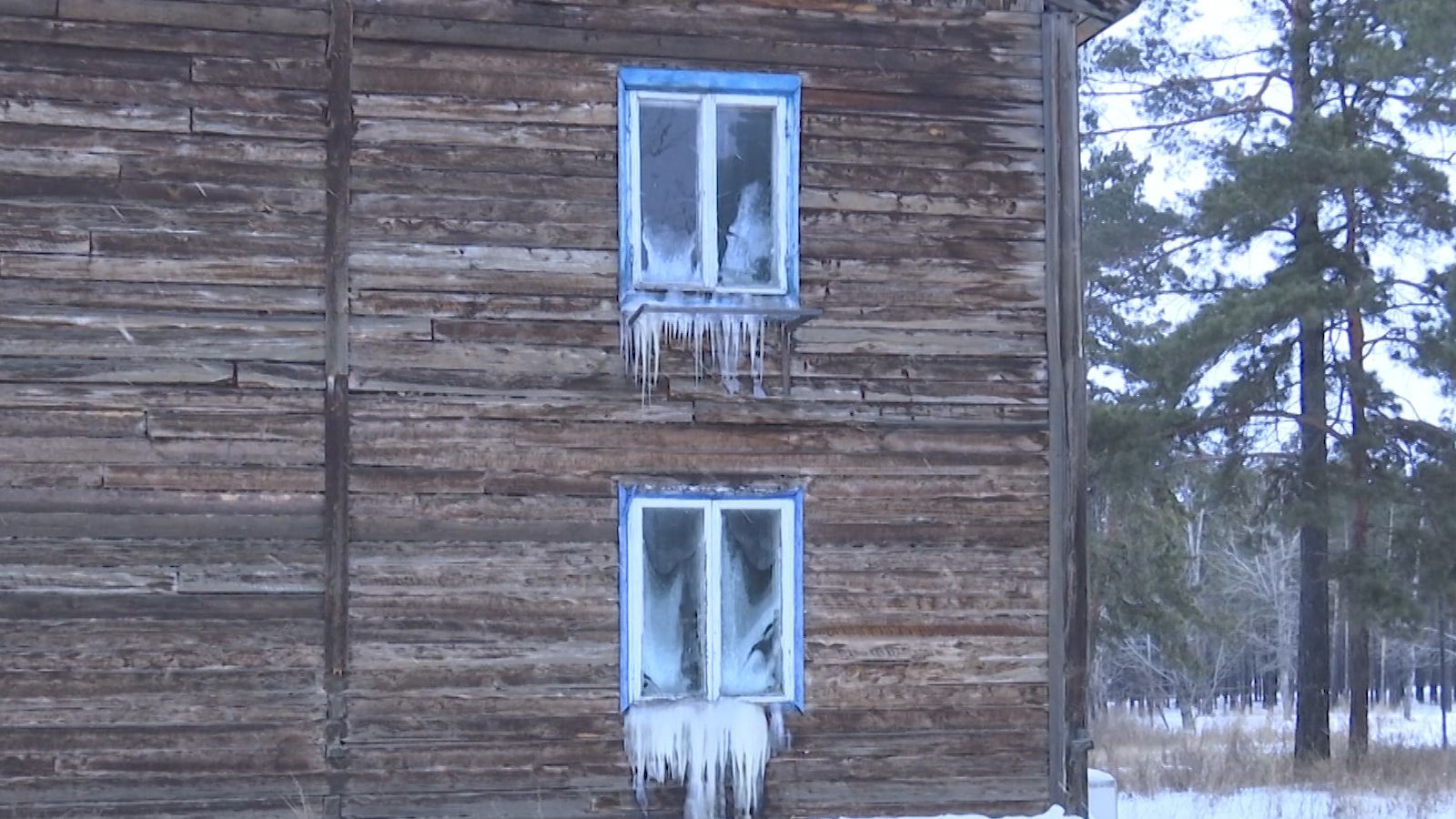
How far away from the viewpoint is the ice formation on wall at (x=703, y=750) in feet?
32.1

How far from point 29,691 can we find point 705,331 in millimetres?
4125

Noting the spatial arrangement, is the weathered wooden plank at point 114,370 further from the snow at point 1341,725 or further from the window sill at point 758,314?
the snow at point 1341,725

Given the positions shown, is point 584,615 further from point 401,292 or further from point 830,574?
point 401,292

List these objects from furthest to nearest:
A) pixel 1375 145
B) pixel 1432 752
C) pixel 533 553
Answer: pixel 1432 752 < pixel 1375 145 < pixel 533 553

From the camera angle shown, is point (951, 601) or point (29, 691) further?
point (951, 601)

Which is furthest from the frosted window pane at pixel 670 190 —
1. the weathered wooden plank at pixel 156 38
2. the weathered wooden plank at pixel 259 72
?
the weathered wooden plank at pixel 156 38

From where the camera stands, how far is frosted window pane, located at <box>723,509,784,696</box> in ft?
32.8

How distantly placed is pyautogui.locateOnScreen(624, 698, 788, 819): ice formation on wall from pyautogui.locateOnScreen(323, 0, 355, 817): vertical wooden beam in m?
1.62

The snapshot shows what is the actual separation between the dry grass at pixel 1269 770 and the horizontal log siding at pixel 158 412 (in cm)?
1152

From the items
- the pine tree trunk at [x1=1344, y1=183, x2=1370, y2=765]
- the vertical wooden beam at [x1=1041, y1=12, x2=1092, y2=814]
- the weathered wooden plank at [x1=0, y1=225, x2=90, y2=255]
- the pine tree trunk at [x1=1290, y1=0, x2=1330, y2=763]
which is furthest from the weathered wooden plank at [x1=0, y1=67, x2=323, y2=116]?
the pine tree trunk at [x1=1344, y1=183, x2=1370, y2=765]

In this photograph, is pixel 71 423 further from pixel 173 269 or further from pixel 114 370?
pixel 173 269

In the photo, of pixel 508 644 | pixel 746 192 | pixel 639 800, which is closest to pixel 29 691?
pixel 508 644

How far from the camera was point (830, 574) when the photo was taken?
1006 centimetres

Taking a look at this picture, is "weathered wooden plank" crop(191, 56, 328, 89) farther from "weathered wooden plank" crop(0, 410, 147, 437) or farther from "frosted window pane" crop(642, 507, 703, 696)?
"frosted window pane" crop(642, 507, 703, 696)
